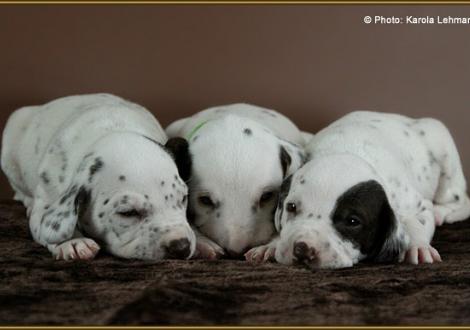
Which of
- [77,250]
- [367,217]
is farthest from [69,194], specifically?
[367,217]

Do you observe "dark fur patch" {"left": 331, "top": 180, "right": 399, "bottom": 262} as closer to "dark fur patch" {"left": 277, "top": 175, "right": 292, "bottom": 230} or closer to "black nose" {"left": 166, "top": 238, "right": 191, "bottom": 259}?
"dark fur patch" {"left": 277, "top": 175, "right": 292, "bottom": 230}

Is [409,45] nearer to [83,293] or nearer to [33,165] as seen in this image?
[33,165]

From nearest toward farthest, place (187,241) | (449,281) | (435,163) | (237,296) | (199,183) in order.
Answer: (237,296)
(449,281)
(187,241)
(199,183)
(435,163)

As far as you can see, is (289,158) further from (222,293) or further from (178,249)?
(222,293)

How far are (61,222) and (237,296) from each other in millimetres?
1036

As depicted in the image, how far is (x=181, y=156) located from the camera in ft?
12.2

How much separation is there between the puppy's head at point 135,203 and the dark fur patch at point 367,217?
67 centimetres

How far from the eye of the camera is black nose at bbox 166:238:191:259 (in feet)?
10.4

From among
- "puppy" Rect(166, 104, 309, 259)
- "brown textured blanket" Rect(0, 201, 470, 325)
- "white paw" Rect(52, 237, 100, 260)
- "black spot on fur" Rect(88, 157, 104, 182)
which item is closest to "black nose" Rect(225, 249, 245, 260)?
"puppy" Rect(166, 104, 309, 259)

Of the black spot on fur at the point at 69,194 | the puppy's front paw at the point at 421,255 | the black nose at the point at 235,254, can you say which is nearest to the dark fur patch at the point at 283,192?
the black nose at the point at 235,254

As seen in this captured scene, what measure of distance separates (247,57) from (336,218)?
7.82ft

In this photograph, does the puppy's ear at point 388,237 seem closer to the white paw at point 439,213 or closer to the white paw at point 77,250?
the white paw at point 439,213

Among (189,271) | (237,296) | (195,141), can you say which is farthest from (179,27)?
(237,296)

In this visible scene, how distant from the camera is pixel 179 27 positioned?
532cm
